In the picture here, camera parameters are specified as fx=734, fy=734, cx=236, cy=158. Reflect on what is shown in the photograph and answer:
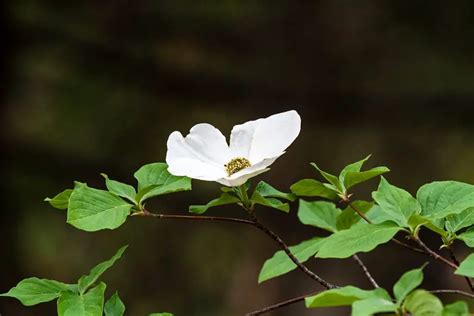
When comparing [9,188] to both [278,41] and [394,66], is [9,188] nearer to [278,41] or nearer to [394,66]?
[278,41]

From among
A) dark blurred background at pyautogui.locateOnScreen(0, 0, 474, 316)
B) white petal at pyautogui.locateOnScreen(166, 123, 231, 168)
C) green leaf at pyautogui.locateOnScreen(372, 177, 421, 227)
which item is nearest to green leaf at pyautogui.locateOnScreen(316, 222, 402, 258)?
green leaf at pyautogui.locateOnScreen(372, 177, 421, 227)

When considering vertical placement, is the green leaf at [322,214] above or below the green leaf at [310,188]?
below

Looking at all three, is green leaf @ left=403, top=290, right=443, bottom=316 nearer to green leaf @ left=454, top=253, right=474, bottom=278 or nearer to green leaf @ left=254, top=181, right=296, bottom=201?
green leaf @ left=454, top=253, right=474, bottom=278

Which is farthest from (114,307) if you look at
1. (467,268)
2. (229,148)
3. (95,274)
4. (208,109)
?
(208,109)

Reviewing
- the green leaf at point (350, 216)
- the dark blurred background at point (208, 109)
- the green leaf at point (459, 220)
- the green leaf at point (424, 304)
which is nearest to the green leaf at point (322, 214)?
the green leaf at point (350, 216)

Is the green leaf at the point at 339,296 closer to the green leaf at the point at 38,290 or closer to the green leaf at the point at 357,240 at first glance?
the green leaf at the point at 357,240

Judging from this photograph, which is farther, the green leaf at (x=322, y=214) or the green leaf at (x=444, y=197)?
the green leaf at (x=322, y=214)

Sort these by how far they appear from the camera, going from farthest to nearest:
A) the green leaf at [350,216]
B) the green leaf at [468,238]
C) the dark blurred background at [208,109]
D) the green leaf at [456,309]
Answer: the dark blurred background at [208,109] < the green leaf at [350,216] < the green leaf at [468,238] < the green leaf at [456,309]

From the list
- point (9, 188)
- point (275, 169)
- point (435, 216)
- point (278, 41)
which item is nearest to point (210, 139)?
point (435, 216)
